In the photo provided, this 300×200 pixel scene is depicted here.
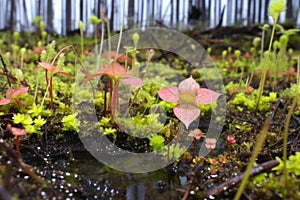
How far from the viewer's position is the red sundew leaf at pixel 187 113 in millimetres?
865

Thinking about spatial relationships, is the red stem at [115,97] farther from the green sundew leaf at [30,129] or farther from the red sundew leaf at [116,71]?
the green sundew leaf at [30,129]

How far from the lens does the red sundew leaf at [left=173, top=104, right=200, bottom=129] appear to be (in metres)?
0.86

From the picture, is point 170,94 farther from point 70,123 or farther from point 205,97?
point 70,123

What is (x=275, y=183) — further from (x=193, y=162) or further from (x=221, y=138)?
(x=221, y=138)

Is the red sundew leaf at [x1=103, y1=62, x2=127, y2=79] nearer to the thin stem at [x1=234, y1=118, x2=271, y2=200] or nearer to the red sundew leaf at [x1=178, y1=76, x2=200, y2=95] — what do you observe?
the red sundew leaf at [x1=178, y1=76, x2=200, y2=95]

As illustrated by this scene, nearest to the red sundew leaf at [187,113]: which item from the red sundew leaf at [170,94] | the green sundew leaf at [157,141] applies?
the red sundew leaf at [170,94]

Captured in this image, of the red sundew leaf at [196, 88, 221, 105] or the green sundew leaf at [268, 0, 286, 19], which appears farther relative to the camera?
the green sundew leaf at [268, 0, 286, 19]

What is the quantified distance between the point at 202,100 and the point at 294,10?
3.94m

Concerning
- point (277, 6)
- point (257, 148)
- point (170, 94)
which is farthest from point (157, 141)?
point (277, 6)

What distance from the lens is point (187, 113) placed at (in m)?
0.88

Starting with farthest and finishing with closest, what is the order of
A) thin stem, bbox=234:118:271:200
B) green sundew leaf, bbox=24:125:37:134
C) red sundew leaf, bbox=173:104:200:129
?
1. green sundew leaf, bbox=24:125:37:134
2. red sundew leaf, bbox=173:104:200:129
3. thin stem, bbox=234:118:271:200

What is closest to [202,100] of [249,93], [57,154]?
[57,154]

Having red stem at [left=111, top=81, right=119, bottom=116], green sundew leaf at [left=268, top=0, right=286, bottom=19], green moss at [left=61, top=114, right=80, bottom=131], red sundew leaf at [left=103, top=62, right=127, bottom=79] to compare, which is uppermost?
green sundew leaf at [left=268, top=0, right=286, bottom=19]

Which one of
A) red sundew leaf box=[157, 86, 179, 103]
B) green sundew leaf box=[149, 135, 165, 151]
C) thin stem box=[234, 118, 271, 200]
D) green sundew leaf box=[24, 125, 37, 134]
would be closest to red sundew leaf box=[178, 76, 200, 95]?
red sundew leaf box=[157, 86, 179, 103]
